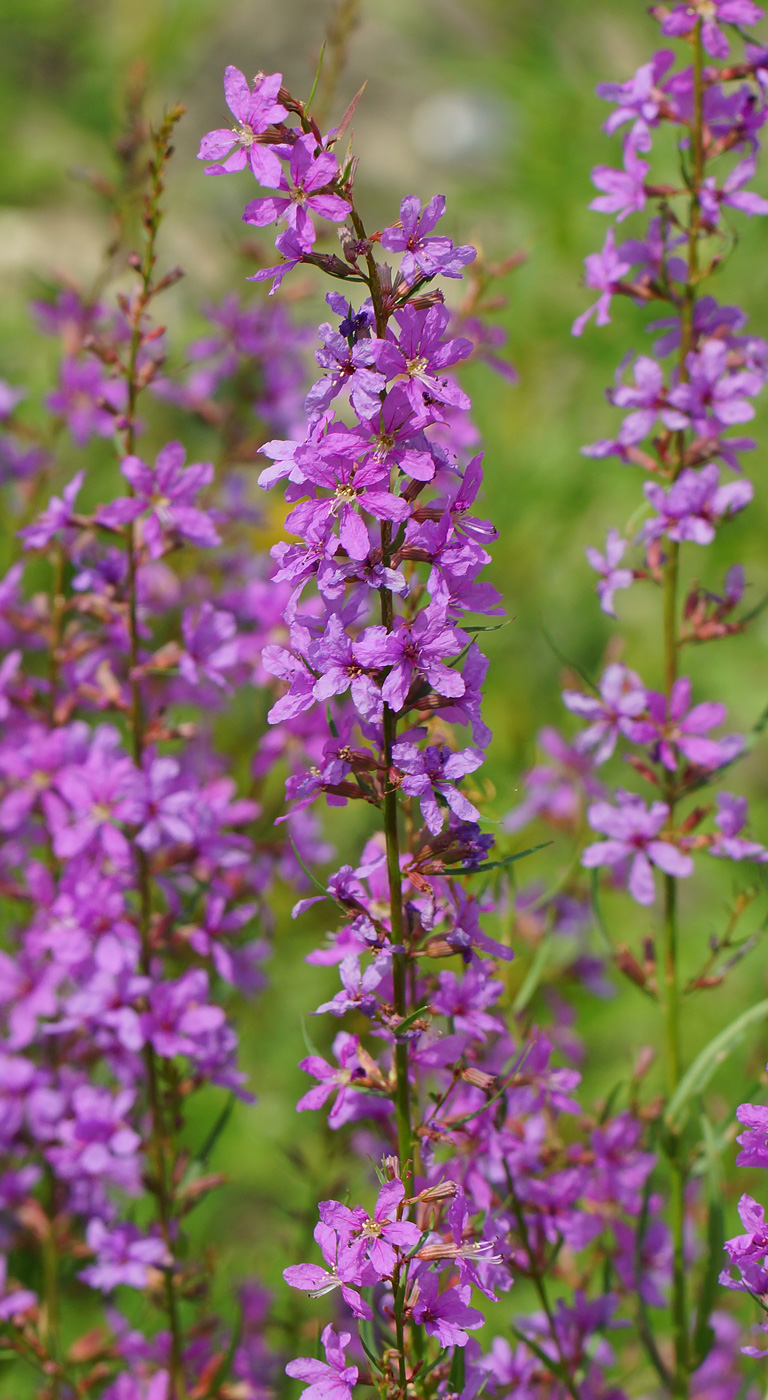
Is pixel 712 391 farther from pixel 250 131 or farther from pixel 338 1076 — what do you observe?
pixel 338 1076

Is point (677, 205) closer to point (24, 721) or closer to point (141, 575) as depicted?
point (141, 575)

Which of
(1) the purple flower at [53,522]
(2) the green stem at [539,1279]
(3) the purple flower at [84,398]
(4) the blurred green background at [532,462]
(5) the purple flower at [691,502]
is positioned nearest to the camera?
(2) the green stem at [539,1279]

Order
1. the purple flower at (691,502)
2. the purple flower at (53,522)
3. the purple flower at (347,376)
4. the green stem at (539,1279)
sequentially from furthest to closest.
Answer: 1. the purple flower at (53,522)
2. the purple flower at (691,502)
3. the green stem at (539,1279)
4. the purple flower at (347,376)

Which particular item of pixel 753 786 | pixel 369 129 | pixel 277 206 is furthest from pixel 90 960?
pixel 369 129

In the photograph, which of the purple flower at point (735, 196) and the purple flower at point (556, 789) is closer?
the purple flower at point (735, 196)

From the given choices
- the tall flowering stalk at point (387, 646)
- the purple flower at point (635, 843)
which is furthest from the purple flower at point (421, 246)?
the purple flower at point (635, 843)

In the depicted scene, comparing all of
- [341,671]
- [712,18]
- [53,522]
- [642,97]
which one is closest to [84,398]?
[53,522]

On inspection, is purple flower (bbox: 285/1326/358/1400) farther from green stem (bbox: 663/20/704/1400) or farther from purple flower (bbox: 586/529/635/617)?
purple flower (bbox: 586/529/635/617)

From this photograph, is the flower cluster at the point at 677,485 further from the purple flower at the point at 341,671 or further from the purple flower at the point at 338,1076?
the purple flower at the point at 341,671
